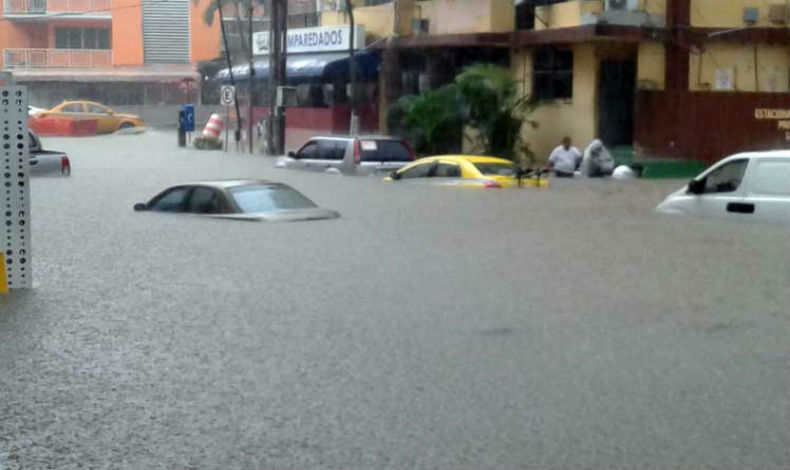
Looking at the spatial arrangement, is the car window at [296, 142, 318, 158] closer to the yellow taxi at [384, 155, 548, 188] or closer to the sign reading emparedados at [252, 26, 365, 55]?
the yellow taxi at [384, 155, 548, 188]

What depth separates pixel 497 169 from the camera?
79.9ft

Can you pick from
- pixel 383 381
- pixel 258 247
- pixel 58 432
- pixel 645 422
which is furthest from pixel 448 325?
pixel 258 247

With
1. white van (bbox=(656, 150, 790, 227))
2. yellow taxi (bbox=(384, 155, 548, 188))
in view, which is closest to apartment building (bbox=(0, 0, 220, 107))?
yellow taxi (bbox=(384, 155, 548, 188))

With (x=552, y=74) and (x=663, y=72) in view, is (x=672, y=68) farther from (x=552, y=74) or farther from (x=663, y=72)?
(x=552, y=74)

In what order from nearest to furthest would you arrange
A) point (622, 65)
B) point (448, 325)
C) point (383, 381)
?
point (383, 381) → point (448, 325) → point (622, 65)

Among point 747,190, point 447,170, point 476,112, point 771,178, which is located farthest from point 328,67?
point 771,178

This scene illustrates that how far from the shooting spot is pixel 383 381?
29.4 ft

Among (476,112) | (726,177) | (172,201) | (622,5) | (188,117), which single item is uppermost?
(622,5)

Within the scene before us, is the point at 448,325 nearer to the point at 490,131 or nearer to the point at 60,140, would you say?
the point at 490,131

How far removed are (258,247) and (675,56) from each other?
17.6 meters

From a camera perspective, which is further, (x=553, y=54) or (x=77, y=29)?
(x=553, y=54)

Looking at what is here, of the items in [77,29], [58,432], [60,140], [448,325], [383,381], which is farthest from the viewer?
[60,140]

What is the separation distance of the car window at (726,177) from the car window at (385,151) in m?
11.1

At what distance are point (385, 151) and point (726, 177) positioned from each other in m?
11.7
